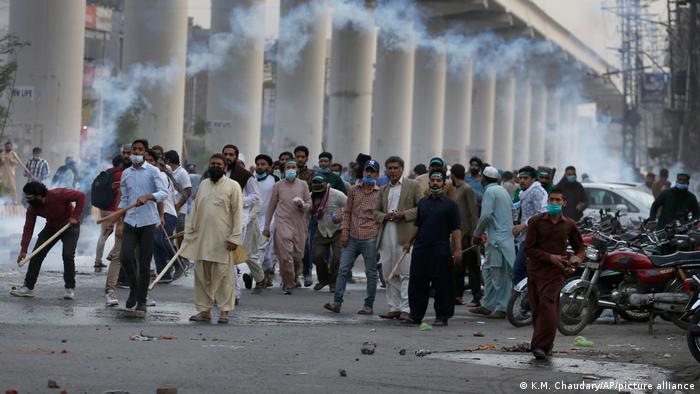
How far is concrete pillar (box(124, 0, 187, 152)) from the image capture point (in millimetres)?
33156

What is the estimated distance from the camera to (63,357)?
933 centimetres

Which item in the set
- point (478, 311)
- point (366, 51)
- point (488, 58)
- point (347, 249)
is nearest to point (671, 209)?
point (478, 311)

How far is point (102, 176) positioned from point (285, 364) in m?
7.42

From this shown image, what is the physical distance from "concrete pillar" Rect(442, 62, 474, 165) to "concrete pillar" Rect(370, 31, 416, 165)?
29.7 feet

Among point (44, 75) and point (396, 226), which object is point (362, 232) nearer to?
point (396, 226)

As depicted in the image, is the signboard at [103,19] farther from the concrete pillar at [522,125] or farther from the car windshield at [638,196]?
the car windshield at [638,196]

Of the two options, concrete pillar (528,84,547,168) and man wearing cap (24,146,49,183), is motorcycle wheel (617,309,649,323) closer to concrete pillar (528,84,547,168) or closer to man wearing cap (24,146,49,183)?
man wearing cap (24,146,49,183)

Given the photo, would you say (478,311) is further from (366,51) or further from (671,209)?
(366,51)

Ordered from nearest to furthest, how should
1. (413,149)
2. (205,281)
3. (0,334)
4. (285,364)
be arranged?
(285,364), (0,334), (205,281), (413,149)

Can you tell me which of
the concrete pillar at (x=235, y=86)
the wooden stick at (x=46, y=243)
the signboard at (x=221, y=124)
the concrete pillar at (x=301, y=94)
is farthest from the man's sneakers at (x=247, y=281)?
the concrete pillar at (x=301, y=94)

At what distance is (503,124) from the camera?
77062 mm

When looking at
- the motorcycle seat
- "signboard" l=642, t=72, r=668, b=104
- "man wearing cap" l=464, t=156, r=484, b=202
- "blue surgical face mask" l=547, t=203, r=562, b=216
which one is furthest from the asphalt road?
"signboard" l=642, t=72, r=668, b=104

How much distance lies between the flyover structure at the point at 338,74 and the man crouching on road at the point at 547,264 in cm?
1857

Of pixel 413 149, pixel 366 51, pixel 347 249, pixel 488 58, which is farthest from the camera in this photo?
pixel 488 58
